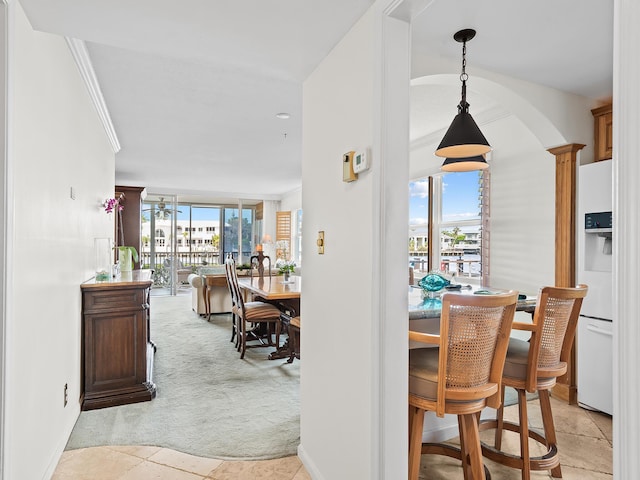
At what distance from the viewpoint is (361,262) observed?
1736 millimetres

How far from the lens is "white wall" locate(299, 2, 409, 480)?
1.59 metres

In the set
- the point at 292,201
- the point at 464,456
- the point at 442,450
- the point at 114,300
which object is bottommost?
the point at 442,450

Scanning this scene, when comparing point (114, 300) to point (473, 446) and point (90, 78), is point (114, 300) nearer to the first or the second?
point (90, 78)

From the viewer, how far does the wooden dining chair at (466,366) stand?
5.55 feet

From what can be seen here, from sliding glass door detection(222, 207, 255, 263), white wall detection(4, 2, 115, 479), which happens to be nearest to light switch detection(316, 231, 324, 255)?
white wall detection(4, 2, 115, 479)

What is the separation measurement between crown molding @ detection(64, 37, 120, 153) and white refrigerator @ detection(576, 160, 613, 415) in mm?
3774

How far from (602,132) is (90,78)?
4.14 metres

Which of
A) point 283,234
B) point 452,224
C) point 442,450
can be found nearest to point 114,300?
point 442,450

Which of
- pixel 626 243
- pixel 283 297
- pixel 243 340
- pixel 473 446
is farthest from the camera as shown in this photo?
pixel 243 340

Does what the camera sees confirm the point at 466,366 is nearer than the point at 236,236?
Yes

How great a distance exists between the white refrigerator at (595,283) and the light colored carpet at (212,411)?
7.46ft

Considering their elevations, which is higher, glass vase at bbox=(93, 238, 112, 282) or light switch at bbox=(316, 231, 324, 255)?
light switch at bbox=(316, 231, 324, 255)

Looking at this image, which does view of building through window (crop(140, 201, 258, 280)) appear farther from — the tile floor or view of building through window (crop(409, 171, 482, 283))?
the tile floor

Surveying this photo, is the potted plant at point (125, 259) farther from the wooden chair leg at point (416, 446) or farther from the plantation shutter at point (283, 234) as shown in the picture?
the plantation shutter at point (283, 234)
